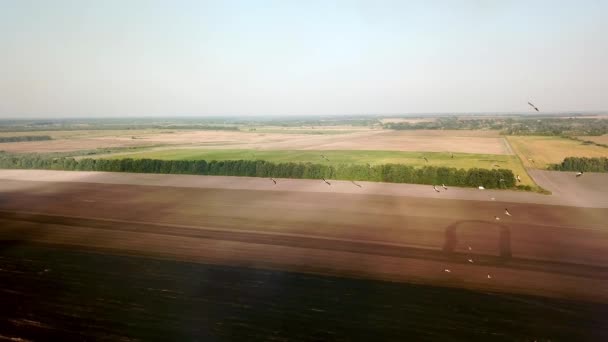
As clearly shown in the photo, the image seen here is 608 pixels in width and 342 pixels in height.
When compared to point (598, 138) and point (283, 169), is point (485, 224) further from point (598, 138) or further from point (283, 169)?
point (598, 138)

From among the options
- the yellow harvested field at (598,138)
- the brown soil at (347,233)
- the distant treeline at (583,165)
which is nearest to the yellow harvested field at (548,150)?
the distant treeline at (583,165)

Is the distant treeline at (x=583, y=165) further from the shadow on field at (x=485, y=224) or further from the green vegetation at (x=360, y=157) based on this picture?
the shadow on field at (x=485, y=224)

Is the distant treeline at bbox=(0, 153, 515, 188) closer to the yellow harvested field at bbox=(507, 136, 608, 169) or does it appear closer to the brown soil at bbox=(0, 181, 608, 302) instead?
the brown soil at bbox=(0, 181, 608, 302)

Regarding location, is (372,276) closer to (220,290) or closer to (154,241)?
(220,290)

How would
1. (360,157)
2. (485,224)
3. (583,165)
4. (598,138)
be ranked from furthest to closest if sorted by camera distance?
1. (598,138)
2. (360,157)
3. (583,165)
4. (485,224)

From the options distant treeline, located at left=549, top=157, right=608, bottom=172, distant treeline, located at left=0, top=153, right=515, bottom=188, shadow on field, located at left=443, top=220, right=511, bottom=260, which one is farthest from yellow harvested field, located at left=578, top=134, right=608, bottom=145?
shadow on field, located at left=443, top=220, right=511, bottom=260

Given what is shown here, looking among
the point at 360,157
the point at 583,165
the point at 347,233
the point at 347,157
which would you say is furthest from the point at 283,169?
the point at 583,165
